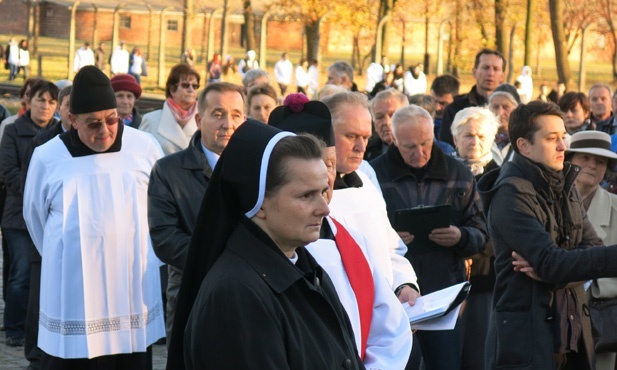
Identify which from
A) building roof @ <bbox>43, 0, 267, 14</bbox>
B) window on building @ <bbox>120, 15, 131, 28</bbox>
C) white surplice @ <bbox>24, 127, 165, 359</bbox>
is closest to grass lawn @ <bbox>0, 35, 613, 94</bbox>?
building roof @ <bbox>43, 0, 267, 14</bbox>

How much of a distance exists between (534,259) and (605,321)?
1.16m

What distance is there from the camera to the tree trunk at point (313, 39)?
46781 millimetres

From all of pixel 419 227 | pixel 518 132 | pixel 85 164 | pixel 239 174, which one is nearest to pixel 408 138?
pixel 419 227

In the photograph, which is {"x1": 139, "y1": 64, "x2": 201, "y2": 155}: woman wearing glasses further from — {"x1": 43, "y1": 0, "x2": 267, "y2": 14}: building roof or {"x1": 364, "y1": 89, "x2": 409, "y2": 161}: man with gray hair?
{"x1": 43, "y1": 0, "x2": 267, "y2": 14}: building roof

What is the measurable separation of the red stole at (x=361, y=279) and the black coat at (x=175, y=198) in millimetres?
1796

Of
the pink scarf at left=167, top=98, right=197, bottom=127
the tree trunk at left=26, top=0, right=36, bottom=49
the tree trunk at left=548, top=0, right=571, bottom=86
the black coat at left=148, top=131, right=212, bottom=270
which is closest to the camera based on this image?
the black coat at left=148, top=131, right=212, bottom=270

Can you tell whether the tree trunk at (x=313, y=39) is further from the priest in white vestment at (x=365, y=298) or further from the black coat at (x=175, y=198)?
the priest in white vestment at (x=365, y=298)

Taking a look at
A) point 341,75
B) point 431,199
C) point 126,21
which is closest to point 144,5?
point 126,21

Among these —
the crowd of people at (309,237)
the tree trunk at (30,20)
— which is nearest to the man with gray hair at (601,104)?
the crowd of people at (309,237)

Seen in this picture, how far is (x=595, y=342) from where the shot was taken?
7.04 m

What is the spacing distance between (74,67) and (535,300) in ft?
137

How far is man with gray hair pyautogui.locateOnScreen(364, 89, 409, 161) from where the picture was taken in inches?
379

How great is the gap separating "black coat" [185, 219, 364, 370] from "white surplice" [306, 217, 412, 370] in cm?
68

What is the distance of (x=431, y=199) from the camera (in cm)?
792
